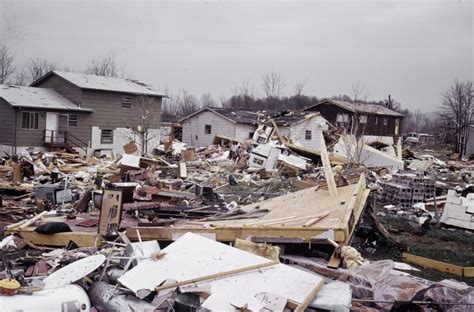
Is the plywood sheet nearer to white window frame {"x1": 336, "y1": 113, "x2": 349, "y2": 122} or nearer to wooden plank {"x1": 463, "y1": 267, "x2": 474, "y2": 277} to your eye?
wooden plank {"x1": 463, "y1": 267, "x2": 474, "y2": 277}

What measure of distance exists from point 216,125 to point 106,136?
8.15m

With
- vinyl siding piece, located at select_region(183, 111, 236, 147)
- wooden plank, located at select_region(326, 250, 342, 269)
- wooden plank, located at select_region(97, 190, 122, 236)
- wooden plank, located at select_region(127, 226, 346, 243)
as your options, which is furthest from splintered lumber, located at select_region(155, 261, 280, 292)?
vinyl siding piece, located at select_region(183, 111, 236, 147)

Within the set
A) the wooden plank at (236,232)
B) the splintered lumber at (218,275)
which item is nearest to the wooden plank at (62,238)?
the wooden plank at (236,232)

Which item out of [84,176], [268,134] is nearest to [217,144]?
[268,134]

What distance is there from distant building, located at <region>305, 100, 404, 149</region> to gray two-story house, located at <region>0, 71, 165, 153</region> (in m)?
16.6

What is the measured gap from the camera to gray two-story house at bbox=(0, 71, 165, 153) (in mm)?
27891

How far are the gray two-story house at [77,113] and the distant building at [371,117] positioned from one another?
16.6m

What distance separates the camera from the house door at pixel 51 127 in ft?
94.2

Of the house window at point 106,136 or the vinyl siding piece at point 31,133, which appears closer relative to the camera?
the vinyl siding piece at point 31,133

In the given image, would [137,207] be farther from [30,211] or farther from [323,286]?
[323,286]

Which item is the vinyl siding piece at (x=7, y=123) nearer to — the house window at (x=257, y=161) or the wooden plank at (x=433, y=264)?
the house window at (x=257, y=161)

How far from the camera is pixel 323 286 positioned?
Result: 5.32 meters

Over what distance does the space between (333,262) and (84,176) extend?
13.5m

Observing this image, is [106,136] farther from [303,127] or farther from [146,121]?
[303,127]
